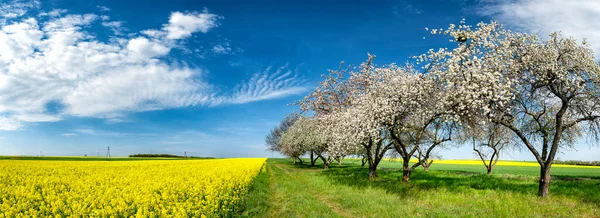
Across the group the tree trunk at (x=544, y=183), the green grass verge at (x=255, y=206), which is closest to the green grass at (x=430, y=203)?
the green grass verge at (x=255, y=206)

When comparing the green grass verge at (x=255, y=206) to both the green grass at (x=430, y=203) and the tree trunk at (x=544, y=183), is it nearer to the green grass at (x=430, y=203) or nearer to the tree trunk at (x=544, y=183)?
the green grass at (x=430, y=203)

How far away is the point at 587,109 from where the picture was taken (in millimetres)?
18062

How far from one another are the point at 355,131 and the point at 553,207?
12901mm

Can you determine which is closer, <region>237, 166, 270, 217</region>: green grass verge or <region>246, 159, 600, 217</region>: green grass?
<region>246, 159, 600, 217</region>: green grass

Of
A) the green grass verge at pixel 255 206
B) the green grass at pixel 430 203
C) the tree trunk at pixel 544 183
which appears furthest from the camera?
the tree trunk at pixel 544 183

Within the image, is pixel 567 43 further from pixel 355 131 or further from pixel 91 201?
pixel 91 201

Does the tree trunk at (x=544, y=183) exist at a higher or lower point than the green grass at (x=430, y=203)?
higher

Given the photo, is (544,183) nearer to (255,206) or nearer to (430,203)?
(430,203)

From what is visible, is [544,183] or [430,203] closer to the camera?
[430,203]

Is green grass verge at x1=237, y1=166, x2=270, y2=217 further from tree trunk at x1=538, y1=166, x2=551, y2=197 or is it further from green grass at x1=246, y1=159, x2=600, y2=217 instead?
tree trunk at x1=538, y1=166, x2=551, y2=197

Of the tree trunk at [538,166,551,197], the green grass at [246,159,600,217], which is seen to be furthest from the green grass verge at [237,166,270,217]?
the tree trunk at [538,166,551,197]

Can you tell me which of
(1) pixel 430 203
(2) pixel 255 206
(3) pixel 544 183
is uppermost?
(3) pixel 544 183

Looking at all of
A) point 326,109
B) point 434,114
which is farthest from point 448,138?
point 326,109

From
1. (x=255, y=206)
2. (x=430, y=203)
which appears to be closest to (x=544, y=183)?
(x=430, y=203)
